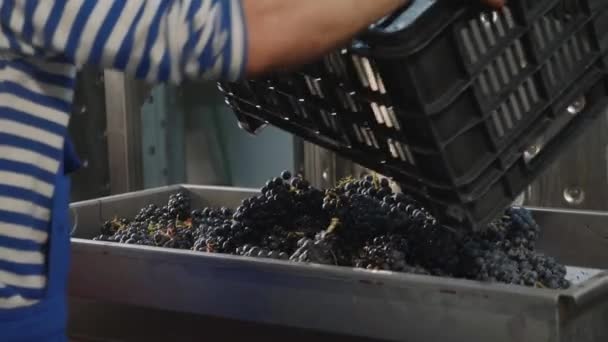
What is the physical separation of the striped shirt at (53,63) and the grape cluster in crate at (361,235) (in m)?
0.49

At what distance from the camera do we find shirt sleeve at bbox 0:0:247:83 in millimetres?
778

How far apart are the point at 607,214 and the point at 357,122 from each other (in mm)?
536

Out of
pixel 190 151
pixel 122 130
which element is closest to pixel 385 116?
pixel 122 130

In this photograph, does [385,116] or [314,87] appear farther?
[314,87]

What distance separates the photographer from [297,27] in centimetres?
83

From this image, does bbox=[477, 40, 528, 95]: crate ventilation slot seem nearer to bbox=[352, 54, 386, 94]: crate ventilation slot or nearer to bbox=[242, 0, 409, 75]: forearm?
bbox=[352, 54, 386, 94]: crate ventilation slot

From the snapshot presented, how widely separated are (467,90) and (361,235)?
37 centimetres

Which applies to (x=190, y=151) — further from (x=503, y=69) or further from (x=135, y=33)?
(x=135, y=33)

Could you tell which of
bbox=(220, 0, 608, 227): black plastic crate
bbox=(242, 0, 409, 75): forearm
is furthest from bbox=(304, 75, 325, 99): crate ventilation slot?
bbox=(242, 0, 409, 75): forearm

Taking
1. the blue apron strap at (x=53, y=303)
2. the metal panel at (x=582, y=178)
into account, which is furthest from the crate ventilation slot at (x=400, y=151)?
the metal panel at (x=582, y=178)

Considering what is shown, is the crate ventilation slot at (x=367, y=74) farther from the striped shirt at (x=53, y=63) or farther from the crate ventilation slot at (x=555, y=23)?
the striped shirt at (x=53, y=63)

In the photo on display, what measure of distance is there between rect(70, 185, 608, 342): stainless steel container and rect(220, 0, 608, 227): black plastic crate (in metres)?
0.11

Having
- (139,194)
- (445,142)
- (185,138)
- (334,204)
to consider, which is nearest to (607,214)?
(334,204)

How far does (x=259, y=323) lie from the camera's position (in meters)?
1.23
